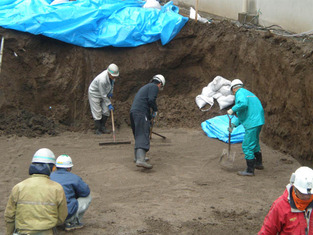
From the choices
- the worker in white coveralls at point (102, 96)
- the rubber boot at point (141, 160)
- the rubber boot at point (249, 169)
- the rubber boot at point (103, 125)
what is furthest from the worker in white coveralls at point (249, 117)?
the rubber boot at point (103, 125)

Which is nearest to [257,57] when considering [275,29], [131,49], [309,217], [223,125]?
[275,29]

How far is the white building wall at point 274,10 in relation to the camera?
33.6 ft

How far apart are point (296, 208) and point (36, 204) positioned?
2.38 meters

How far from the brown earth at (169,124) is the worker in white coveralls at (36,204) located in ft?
4.93

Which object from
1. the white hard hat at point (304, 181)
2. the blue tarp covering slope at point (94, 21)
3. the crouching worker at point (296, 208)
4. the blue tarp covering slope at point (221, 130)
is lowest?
the blue tarp covering slope at point (221, 130)

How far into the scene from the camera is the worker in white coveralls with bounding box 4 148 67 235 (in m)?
4.13

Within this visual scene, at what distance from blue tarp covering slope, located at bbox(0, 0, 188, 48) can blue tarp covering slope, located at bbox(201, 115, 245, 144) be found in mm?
2483

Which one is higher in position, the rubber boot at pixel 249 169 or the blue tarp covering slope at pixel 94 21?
the blue tarp covering slope at pixel 94 21

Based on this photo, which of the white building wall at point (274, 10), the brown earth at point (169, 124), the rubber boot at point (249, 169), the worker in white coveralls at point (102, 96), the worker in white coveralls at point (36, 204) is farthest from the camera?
the white building wall at point (274, 10)

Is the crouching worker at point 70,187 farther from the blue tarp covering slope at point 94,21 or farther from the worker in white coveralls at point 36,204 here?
the blue tarp covering slope at point 94,21

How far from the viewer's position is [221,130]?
33.6 feet

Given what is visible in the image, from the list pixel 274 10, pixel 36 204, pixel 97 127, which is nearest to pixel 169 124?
pixel 97 127

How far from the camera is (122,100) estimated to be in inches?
459

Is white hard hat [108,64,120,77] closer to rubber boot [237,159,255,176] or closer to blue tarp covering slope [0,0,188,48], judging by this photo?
blue tarp covering slope [0,0,188,48]
